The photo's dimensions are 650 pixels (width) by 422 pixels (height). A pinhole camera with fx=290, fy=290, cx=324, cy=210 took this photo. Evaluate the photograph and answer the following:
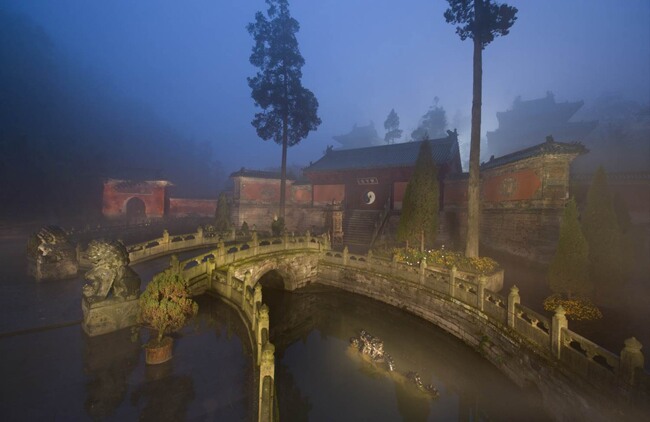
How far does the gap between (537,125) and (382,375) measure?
2474 inches

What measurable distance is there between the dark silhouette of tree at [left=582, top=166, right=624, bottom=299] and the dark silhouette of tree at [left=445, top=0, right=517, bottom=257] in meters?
4.85

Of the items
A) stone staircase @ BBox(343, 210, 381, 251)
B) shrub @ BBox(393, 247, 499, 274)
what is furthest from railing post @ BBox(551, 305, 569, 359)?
stone staircase @ BBox(343, 210, 381, 251)

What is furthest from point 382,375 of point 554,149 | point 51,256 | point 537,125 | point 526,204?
point 537,125

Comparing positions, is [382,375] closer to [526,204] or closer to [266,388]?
[266,388]

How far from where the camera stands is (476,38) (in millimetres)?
16594

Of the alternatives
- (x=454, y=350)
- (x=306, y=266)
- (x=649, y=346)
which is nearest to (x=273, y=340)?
(x=306, y=266)

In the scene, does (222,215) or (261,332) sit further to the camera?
(222,215)

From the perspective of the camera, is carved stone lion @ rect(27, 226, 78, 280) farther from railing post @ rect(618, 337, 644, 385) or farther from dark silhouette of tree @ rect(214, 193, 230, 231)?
railing post @ rect(618, 337, 644, 385)

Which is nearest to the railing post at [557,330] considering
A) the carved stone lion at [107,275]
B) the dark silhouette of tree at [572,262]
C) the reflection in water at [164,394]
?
the dark silhouette of tree at [572,262]

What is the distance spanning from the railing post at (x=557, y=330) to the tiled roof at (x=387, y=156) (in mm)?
21593

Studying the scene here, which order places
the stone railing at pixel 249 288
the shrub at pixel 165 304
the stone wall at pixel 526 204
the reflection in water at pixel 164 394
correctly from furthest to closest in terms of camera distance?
1. the stone wall at pixel 526 204
2. the shrub at pixel 165 304
3. the reflection in water at pixel 164 394
4. the stone railing at pixel 249 288

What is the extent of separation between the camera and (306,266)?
1859 cm

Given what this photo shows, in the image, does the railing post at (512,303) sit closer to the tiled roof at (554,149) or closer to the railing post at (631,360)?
the railing post at (631,360)

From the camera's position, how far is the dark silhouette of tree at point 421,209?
18172 mm
